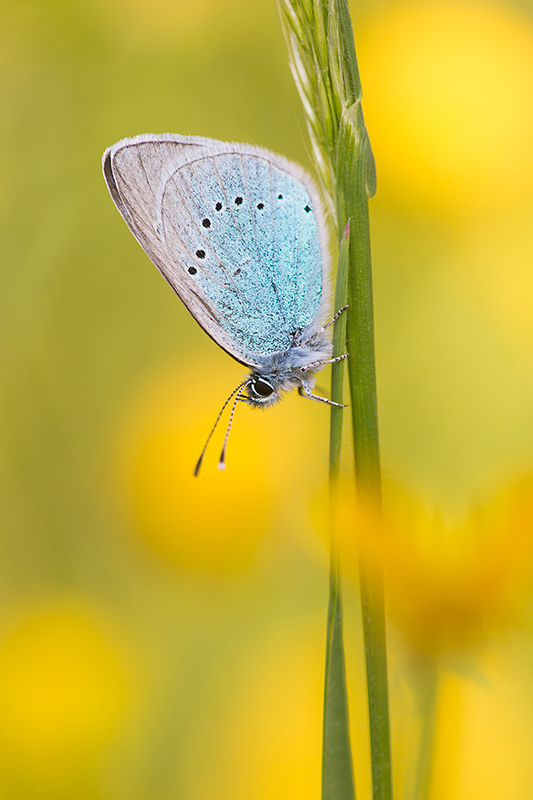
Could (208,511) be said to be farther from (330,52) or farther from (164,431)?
(330,52)

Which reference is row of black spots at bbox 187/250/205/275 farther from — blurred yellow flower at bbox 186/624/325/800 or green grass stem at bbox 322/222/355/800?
blurred yellow flower at bbox 186/624/325/800

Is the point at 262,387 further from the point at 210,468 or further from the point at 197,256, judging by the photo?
the point at 210,468

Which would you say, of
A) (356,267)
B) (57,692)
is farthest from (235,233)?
(57,692)

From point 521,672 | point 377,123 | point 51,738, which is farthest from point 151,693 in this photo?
point 377,123

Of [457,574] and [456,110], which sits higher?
[456,110]

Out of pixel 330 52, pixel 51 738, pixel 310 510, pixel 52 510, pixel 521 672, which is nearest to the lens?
pixel 330 52

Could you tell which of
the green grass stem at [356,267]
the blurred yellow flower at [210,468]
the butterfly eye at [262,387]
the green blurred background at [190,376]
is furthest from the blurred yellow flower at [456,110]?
the green grass stem at [356,267]

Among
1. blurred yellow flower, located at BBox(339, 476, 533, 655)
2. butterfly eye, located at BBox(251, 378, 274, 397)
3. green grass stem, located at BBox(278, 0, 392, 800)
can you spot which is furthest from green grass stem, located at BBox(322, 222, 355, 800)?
butterfly eye, located at BBox(251, 378, 274, 397)
